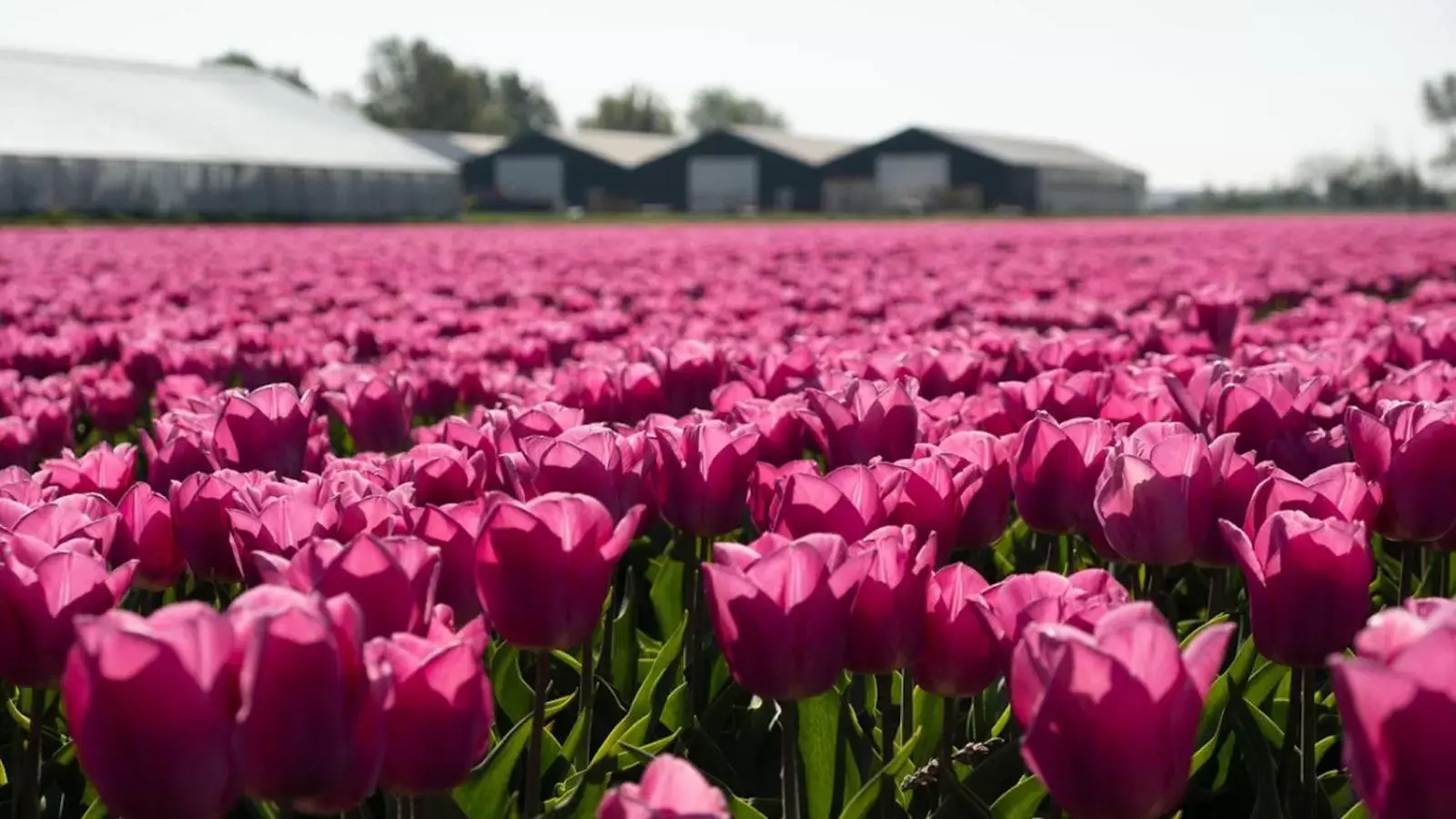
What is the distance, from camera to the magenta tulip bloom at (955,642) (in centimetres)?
152

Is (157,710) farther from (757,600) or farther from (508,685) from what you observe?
(508,685)

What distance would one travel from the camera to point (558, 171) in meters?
79.7

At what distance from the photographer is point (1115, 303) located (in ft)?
24.7

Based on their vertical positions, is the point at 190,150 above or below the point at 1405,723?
above

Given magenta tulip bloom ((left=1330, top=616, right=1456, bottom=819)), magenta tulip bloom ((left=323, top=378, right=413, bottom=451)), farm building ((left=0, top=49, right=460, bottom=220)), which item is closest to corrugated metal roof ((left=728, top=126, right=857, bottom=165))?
farm building ((left=0, top=49, right=460, bottom=220))

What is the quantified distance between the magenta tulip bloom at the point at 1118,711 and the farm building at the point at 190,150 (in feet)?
144

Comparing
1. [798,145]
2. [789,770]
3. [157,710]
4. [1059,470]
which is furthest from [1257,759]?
[798,145]

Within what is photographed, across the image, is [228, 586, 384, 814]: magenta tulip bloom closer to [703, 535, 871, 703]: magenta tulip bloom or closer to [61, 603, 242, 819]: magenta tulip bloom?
[61, 603, 242, 819]: magenta tulip bloom

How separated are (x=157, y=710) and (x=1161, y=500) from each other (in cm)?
130

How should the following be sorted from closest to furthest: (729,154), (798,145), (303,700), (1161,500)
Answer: (303,700)
(1161,500)
(729,154)
(798,145)

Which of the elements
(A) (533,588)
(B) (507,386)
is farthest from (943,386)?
(A) (533,588)

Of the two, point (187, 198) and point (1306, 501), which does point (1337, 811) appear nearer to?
point (1306, 501)

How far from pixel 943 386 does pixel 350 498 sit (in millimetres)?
2088

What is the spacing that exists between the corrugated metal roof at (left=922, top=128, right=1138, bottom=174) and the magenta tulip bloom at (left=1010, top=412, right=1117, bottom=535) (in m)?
74.1
